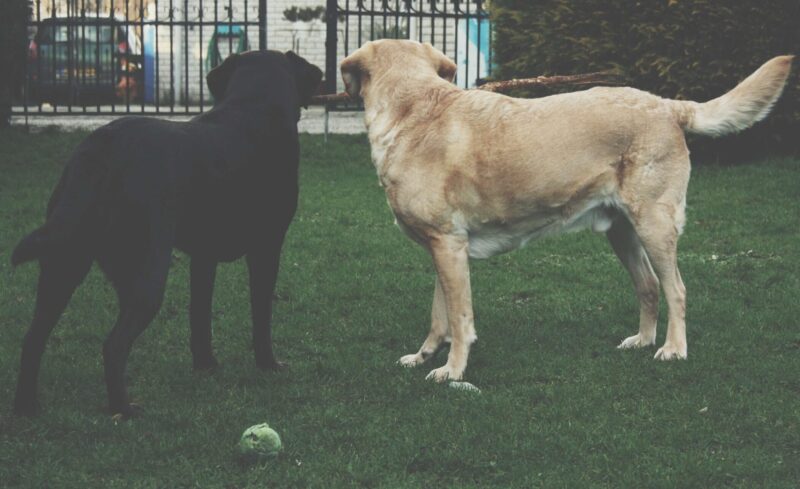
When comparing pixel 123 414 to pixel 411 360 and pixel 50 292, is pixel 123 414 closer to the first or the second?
pixel 50 292

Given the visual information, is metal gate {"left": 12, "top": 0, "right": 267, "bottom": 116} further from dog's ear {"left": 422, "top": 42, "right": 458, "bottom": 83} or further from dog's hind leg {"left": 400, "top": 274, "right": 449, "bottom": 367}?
dog's hind leg {"left": 400, "top": 274, "right": 449, "bottom": 367}

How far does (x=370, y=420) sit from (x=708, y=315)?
273cm

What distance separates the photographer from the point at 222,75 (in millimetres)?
5770

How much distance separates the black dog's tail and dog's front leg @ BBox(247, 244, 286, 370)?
1.07 meters

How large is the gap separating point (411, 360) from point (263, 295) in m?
0.85

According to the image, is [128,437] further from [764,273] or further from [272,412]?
[764,273]

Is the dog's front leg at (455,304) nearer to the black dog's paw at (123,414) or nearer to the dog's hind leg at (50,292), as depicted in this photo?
the black dog's paw at (123,414)

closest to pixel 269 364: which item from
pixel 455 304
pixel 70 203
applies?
pixel 455 304

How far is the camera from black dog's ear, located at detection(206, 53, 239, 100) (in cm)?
573

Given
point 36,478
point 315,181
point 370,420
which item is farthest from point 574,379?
point 315,181

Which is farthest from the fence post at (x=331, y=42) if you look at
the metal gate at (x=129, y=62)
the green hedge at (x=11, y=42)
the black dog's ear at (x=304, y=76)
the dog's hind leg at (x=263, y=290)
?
the dog's hind leg at (x=263, y=290)

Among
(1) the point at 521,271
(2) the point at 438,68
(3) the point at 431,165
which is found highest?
(2) the point at 438,68

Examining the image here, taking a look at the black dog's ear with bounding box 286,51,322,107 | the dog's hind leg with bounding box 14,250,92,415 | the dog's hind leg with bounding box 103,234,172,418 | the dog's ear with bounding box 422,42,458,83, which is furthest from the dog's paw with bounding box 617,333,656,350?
the dog's hind leg with bounding box 14,250,92,415

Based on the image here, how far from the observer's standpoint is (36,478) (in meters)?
4.14
